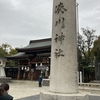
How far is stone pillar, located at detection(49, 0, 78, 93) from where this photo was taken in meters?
3.77

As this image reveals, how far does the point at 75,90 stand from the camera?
380 cm

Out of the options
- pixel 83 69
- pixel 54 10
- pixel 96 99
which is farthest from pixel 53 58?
pixel 83 69

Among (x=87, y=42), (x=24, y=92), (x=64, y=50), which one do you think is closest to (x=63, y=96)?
(x=64, y=50)

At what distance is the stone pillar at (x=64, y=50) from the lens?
377cm

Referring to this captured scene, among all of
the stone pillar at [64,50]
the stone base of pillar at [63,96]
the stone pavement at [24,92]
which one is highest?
the stone pillar at [64,50]

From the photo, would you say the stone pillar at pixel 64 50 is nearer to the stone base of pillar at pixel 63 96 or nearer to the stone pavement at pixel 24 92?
the stone base of pillar at pixel 63 96

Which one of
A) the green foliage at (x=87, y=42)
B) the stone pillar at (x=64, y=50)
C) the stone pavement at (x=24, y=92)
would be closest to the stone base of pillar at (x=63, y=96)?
the stone pillar at (x=64, y=50)

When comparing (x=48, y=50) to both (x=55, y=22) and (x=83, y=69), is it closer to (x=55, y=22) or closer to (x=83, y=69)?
(x=83, y=69)

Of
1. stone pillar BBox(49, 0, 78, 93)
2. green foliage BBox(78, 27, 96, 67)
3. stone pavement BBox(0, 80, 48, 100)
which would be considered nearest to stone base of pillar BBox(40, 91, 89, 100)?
stone pillar BBox(49, 0, 78, 93)

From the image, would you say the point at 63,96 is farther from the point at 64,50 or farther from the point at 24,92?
the point at 24,92

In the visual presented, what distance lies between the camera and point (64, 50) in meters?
3.93

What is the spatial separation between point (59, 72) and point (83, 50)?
23.4 metres

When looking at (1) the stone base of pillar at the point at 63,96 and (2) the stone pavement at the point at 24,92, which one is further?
(2) the stone pavement at the point at 24,92

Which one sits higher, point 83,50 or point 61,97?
point 83,50
